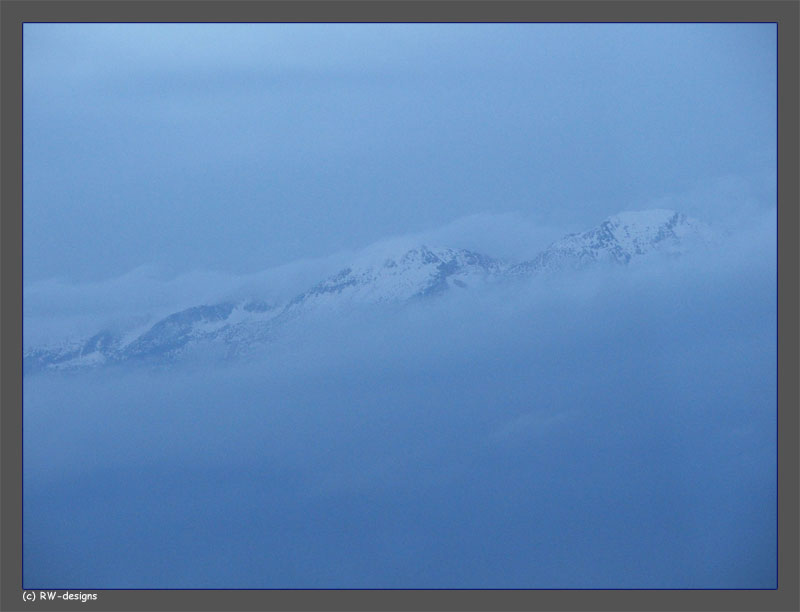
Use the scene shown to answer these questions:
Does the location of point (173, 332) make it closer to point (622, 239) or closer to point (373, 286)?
point (373, 286)

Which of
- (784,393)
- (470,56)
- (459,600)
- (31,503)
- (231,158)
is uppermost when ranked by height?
(470,56)

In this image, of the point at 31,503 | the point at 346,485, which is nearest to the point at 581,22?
Result: the point at 346,485

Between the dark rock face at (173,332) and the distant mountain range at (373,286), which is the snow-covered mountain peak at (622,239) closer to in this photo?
the distant mountain range at (373,286)

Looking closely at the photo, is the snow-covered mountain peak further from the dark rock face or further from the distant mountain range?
the dark rock face

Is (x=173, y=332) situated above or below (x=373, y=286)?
below

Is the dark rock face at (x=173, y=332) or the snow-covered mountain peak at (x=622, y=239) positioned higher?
the snow-covered mountain peak at (x=622, y=239)

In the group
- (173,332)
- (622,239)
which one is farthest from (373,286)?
(622,239)

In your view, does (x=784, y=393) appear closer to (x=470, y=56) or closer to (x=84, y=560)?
(x=470, y=56)

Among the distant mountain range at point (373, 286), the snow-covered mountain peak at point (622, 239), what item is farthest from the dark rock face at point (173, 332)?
the snow-covered mountain peak at point (622, 239)
